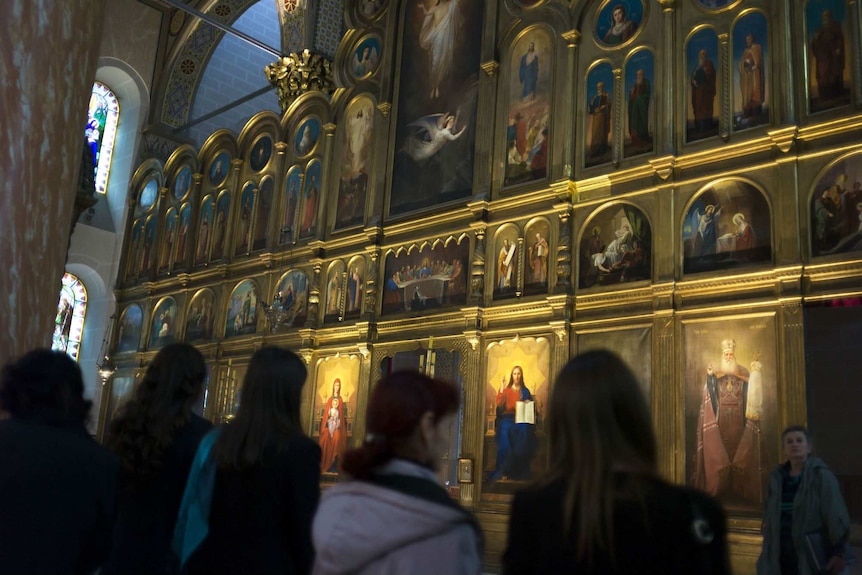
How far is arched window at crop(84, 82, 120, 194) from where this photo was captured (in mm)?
23469

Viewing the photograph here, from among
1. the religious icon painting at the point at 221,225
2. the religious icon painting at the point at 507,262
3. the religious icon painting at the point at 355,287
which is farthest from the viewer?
the religious icon painting at the point at 221,225

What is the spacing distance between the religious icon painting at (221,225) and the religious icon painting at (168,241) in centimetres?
186

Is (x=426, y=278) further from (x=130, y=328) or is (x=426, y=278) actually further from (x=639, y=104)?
(x=130, y=328)

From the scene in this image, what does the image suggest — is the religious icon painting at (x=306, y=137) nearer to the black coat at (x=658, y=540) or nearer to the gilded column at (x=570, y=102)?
the gilded column at (x=570, y=102)

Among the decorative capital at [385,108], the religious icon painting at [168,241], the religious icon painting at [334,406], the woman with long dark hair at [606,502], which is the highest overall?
the decorative capital at [385,108]

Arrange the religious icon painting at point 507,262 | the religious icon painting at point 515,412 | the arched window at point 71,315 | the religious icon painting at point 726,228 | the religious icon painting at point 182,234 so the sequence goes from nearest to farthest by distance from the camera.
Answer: the religious icon painting at point 726,228 → the religious icon painting at point 515,412 → the religious icon painting at point 507,262 → the religious icon painting at point 182,234 → the arched window at point 71,315

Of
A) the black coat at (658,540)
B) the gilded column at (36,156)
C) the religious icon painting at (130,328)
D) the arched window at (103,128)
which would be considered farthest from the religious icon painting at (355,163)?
the black coat at (658,540)

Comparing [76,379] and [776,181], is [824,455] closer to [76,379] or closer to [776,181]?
[776,181]

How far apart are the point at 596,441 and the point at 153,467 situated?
1.93 meters

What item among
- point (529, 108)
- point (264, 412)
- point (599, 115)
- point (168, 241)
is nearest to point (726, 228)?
point (599, 115)

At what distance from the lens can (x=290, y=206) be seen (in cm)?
1753

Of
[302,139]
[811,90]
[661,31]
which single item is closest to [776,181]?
[811,90]

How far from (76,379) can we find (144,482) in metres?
0.57

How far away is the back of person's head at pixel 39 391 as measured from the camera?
263 cm
